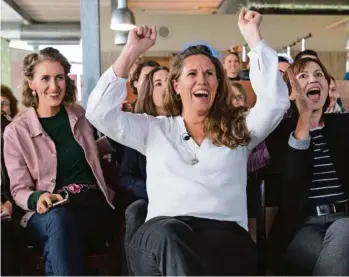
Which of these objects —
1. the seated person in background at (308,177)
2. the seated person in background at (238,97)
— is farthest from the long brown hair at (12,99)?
the seated person in background at (308,177)

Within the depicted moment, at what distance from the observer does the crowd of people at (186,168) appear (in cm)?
161

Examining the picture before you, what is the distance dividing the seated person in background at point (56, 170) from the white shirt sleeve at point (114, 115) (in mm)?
348

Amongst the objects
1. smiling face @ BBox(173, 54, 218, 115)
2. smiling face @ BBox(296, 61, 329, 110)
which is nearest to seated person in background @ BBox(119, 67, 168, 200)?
smiling face @ BBox(173, 54, 218, 115)

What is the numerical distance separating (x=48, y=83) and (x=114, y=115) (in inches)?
20.4

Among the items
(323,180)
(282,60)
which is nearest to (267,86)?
(323,180)

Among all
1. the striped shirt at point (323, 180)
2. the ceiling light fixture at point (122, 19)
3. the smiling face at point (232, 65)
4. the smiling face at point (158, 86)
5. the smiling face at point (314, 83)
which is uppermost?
the ceiling light fixture at point (122, 19)

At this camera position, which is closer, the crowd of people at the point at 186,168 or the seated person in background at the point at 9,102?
the crowd of people at the point at 186,168

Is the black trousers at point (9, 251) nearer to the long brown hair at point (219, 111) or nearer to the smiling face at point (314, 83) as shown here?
the long brown hair at point (219, 111)

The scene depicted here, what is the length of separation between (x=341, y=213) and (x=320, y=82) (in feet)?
1.71

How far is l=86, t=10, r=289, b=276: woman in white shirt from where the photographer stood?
158 cm

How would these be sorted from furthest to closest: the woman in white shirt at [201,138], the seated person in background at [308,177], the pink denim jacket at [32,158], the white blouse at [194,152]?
the pink denim jacket at [32,158] < the seated person in background at [308,177] < the white blouse at [194,152] < the woman in white shirt at [201,138]

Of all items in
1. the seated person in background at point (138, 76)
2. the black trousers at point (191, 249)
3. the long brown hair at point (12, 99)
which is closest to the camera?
the black trousers at point (191, 249)

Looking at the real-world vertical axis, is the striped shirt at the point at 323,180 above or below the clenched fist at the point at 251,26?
below

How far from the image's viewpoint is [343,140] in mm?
1983
